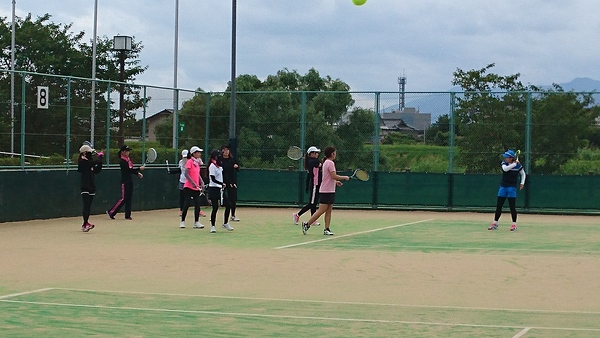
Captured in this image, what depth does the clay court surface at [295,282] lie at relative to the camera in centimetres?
919

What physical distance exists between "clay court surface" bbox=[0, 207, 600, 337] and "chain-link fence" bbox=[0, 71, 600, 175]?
645 cm

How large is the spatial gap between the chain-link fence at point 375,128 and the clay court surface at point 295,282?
645cm

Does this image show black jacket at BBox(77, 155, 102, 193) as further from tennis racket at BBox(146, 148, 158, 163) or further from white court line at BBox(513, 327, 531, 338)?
white court line at BBox(513, 327, 531, 338)

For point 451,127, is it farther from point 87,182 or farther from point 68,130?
point 87,182

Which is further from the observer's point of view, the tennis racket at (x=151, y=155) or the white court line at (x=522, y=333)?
the tennis racket at (x=151, y=155)

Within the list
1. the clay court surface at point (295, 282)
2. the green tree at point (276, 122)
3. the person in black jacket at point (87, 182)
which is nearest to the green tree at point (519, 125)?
the green tree at point (276, 122)

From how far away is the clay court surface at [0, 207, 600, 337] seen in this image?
9.19 m

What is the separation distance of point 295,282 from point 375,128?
16817 millimetres

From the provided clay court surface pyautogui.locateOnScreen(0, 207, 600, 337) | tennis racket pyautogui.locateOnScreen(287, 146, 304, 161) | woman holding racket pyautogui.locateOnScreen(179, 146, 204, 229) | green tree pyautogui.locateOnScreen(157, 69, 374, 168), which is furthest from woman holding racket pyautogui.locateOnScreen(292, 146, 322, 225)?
green tree pyautogui.locateOnScreen(157, 69, 374, 168)

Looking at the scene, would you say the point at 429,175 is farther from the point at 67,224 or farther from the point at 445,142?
the point at 67,224

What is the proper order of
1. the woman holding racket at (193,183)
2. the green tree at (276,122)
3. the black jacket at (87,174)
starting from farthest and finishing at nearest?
the green tree at (276,122), the woman holding racket at (193,183), the black jacket at (87,174)

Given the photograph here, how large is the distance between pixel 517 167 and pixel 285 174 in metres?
9.52

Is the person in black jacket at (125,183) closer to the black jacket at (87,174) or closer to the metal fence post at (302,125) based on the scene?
the black jacket at (87,174)

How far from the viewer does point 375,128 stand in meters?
28.8
